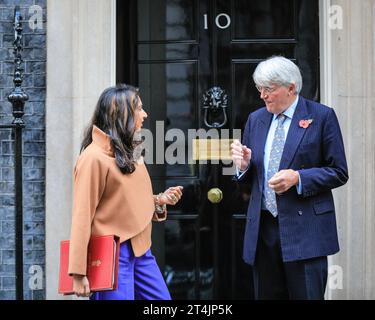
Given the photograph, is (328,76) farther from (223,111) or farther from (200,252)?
(200,252)

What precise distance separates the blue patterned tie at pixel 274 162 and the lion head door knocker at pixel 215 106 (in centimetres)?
151

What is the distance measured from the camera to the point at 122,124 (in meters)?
3.47

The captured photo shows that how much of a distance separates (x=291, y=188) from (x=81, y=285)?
3.98ft

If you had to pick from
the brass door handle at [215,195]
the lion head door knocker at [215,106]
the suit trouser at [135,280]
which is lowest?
the suit trouser at [135,280]

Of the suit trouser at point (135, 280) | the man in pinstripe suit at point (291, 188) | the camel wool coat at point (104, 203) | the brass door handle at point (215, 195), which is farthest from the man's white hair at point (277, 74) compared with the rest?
the brass door handle at point (215, 195)

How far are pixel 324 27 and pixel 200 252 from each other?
77.2 inches

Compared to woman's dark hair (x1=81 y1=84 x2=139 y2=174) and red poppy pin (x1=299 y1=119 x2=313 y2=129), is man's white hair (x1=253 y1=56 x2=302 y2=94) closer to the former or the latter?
red poppy pin (x1=299 y1=119 x2=313 y2=129)

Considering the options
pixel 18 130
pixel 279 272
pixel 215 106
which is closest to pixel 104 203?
pixel 279 272

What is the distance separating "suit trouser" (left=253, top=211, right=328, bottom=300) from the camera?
3621mm

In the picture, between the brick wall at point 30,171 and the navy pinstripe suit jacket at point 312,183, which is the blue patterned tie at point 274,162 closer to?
the navy pinstripe suit jacket at point 312,183

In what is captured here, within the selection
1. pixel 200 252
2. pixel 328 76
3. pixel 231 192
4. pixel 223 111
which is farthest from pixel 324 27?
pixel 200 252

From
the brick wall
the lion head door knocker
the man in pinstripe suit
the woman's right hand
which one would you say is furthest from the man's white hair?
the brick wall

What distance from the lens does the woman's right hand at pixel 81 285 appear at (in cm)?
332

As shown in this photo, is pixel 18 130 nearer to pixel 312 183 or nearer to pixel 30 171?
pixel 30 171
